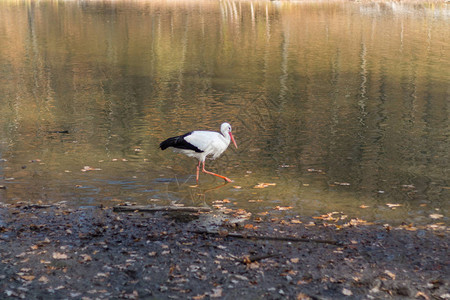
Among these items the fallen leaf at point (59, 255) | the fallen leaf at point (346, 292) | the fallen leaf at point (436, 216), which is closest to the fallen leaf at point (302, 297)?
the fallen leaf at point (346, 292)

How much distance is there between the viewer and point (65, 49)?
37.8m

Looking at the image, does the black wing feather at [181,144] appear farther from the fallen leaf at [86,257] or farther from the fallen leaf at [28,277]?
the fallen leaf at [28,277]

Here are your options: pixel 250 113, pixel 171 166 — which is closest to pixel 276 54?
pixel 250 113

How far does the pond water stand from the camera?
12.6 meters

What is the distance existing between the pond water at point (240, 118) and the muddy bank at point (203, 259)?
1147 mm

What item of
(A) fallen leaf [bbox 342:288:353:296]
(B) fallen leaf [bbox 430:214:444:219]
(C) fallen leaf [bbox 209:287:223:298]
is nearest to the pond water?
(B) fallen leaf [bbox 430:214:444:219]

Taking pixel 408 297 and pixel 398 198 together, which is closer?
pixel 408 297

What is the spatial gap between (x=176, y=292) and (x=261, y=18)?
56.2 metres

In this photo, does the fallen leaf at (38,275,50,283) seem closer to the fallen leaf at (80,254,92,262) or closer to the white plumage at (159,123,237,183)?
the fallen leaf at (80,254,92,262)

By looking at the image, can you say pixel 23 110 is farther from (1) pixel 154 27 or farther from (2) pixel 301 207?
(1) pixel 154 27

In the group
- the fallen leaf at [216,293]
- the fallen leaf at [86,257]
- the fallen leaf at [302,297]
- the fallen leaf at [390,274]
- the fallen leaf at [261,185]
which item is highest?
the fallen leaf at [86,257]

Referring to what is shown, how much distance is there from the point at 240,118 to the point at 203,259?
11482mm

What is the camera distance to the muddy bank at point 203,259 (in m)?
7.94

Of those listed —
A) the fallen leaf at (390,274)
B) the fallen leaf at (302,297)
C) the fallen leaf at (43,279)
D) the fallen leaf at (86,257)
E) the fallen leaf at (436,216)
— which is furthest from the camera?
the fallen leaf at (436,216)
